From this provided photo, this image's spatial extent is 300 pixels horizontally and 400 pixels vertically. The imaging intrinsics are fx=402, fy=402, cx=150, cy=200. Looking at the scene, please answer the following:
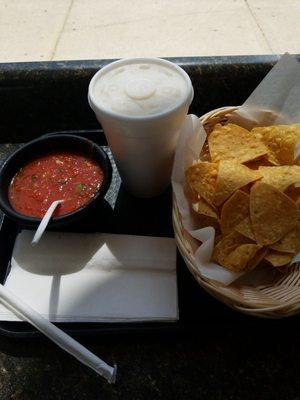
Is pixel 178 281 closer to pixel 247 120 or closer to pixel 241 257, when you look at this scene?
pixel 241 257

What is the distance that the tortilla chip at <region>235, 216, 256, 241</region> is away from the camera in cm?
82

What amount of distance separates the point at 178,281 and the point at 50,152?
435 mm

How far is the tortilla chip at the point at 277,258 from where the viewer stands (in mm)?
793

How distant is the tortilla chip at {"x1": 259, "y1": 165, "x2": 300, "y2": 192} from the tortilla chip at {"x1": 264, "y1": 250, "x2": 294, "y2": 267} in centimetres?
13

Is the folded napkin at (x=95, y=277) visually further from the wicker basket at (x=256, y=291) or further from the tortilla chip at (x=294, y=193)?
the tortilla chip at (x=294, y=193)

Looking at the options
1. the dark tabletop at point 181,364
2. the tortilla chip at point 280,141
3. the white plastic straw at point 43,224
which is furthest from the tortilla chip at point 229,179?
the white plastic straw at point 43,224

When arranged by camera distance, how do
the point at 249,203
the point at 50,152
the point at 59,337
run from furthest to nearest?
1. the point at 50,152
2. the point at 249,203
3. the point at 59,337

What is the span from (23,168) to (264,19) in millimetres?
2034

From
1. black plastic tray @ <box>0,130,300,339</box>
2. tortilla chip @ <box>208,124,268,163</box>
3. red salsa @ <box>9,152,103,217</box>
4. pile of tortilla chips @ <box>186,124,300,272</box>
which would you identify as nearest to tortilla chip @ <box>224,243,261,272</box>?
pile of tortilla chips @ <box>186,124,300,272</box>

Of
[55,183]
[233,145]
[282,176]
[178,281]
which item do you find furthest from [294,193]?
[55,183]

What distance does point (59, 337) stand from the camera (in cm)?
73

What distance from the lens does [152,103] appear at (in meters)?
0.83

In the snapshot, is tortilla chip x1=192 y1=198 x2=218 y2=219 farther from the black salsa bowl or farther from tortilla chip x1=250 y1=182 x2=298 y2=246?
the black salsa bowl

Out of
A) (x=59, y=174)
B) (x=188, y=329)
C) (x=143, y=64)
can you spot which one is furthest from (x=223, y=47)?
(x=188, y=329)
